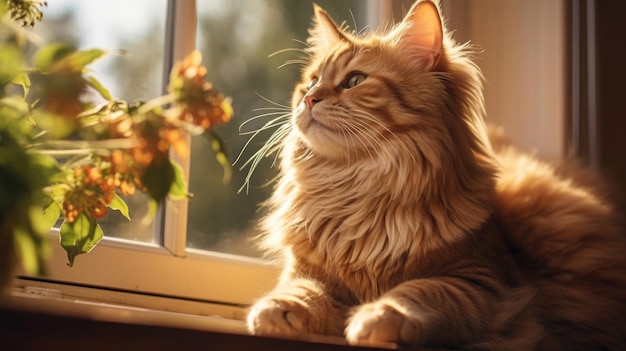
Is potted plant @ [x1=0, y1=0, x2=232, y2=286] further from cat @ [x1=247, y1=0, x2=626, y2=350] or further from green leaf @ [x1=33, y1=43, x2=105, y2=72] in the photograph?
cat @ [x1=247, y1=0, x2=626, y2=350]

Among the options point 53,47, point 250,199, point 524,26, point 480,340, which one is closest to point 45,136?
point 53,47

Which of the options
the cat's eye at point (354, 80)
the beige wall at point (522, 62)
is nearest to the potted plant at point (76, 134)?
the cat's eye at point (354, 80)

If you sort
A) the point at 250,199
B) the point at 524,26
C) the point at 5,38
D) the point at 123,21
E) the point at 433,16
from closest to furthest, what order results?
the point at 5,38, the point at 433,16, the point at 123,21, the point at 250,199, the point at 524,26

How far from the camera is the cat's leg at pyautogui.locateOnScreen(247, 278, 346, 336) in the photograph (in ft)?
4.17

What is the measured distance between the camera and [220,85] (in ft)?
6.61

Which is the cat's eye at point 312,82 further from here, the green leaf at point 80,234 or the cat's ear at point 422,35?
the green leaf at point 80,234

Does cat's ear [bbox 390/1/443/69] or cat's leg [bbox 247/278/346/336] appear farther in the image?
cat's ear [bbox 390/1/443/69]

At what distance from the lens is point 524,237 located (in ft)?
5.83

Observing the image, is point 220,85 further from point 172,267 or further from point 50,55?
point 50,55

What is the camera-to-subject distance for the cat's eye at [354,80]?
1734mm

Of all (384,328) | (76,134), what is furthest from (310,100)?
(76,134)

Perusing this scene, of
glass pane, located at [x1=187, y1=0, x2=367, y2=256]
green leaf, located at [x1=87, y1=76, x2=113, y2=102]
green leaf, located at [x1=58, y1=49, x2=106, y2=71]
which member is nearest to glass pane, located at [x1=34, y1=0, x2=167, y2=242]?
glass pane, located at [x1=187, y1=0, x2=367, y2=256]

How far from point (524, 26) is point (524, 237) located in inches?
35.7

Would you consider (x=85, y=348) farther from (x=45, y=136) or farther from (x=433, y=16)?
(x=433, y=16)
